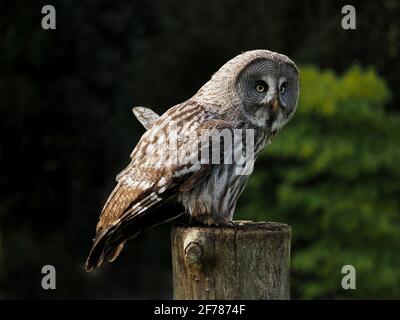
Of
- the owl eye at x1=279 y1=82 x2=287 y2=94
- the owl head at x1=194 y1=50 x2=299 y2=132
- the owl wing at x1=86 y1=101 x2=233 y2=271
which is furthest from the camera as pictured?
the owl eye at x1=279 y1=82 x2=287 y2=94

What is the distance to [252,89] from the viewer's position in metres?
5.15

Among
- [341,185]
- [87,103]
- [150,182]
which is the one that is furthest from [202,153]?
[87,103]

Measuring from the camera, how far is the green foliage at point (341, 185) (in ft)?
36.1

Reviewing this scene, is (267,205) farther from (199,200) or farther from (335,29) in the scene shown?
(199,200)

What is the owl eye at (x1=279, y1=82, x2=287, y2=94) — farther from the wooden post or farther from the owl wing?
the wooden post

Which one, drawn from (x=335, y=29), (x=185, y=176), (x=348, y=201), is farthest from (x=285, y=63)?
(x=335, y=29)

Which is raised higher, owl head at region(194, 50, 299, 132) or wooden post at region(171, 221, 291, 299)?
owl head at region(194, 50, 299, 132)

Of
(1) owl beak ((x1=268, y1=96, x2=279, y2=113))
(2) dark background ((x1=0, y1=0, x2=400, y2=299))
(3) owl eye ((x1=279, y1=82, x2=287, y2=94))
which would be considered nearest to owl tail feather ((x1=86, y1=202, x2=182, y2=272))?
(1) owl beak ((x1=268, y1=96, x2=279, y2=113))

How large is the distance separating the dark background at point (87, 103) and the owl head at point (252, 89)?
714cm

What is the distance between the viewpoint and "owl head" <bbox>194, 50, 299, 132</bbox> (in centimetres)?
508

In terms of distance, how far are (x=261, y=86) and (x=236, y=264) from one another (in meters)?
1.25

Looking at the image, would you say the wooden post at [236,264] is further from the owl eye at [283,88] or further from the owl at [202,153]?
the owl eye at [283,88]

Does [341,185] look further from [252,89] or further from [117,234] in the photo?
[117,234]

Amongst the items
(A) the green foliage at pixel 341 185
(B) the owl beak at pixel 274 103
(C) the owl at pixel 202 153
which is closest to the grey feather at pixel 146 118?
(C) the owl at pixel 202 153
